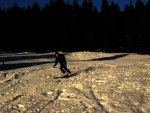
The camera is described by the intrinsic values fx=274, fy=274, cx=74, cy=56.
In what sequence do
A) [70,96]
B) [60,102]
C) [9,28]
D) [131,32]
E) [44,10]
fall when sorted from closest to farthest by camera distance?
[60,102] → [70,96] → [131,32] → [9,28] → [44,10]

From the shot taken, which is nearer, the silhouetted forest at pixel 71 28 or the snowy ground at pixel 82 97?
the snowy ground at pixel 82 97

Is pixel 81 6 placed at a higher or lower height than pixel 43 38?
higher

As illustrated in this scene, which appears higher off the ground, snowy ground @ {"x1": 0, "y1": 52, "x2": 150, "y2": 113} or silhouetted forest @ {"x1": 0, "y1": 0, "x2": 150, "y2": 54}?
silhouetted forest @ {"x1": 0, "y1": 0, "x2": 150, "y2": 54}

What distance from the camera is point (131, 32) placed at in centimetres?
6769

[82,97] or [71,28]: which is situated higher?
[71,28]

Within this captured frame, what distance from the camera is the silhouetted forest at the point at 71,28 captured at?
67.8 metres

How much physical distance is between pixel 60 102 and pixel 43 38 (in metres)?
61.3

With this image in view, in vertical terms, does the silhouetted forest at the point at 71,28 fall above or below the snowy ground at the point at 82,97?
above

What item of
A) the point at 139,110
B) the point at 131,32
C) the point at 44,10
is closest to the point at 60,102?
the point at 139,110

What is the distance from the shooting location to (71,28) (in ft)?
232

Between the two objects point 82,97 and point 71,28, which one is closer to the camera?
point 82,97

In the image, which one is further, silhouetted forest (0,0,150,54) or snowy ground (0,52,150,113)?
silhouetted forest (0,0,150,54)

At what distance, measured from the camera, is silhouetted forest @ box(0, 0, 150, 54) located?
67812 millimetres

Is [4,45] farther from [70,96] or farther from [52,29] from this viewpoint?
[70,96]
